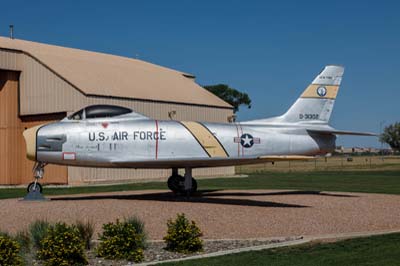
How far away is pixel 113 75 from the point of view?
39.2 meters

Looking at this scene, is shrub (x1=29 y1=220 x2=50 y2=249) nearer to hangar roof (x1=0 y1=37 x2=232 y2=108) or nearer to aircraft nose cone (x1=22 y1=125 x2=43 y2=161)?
aircraft nose cone (x1=22 y1=125 x2=43 y2=161)

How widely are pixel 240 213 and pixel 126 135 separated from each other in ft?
19.0

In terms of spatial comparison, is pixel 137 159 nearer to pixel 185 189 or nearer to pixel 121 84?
pixel 185 189

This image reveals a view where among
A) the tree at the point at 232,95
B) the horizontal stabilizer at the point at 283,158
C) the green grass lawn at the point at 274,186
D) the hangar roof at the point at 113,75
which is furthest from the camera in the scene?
the tree at the point at 232,95

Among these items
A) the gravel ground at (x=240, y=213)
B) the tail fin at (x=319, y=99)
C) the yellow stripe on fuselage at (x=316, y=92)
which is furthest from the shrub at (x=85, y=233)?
the yellow stripe on fuselage at (x=316, y=92)

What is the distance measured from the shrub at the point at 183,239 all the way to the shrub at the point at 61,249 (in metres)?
1.81

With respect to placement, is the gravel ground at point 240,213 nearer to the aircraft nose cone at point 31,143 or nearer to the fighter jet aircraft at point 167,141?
the fighter jet aircraft at point 167,141

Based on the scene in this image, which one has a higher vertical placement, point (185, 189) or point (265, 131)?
point (265, 131)

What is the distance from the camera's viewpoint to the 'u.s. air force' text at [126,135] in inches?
779

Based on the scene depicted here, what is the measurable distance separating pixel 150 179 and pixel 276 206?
19.9 m

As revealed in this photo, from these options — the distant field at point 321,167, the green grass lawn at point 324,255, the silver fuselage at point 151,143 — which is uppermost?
the silver fuselage at point 151,143

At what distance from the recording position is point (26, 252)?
10.3 meters

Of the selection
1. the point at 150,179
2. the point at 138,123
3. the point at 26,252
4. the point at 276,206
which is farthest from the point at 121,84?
the point at 26,252

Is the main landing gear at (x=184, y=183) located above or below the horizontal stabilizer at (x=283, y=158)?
below
